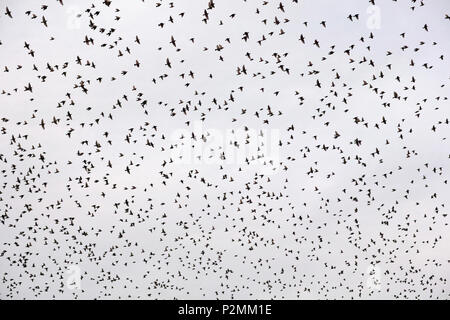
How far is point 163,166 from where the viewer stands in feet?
122

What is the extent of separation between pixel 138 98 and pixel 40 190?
11.4 meters

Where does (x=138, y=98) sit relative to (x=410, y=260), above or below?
above

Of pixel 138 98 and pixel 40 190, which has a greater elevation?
pixel 138 98

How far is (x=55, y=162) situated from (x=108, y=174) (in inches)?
143
